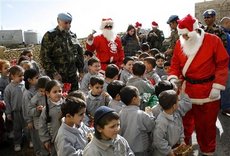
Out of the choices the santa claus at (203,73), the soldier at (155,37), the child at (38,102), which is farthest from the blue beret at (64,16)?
the soldier at (155,37)

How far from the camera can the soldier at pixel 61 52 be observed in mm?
5258

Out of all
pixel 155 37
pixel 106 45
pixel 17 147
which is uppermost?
pixel 155 37

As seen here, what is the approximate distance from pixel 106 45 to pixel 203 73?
10.00 ft

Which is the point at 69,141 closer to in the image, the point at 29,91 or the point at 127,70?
the point at 29,91

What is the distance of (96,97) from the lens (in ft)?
14.9

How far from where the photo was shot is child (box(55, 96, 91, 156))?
3.12 m

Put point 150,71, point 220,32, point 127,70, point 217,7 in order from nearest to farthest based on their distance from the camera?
point 220,32 < point 150,71 < point 127,70 < point 217,7

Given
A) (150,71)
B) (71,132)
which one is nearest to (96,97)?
(71,132)

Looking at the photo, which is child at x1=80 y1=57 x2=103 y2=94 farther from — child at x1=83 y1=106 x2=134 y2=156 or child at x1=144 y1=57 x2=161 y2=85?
child at x1=83 y1=106 x2=134 y2=156

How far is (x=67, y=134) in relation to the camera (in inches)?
126

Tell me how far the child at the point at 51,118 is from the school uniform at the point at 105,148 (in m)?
1.33

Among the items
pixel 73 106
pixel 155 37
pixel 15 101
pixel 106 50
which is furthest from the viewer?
pixel 155 37

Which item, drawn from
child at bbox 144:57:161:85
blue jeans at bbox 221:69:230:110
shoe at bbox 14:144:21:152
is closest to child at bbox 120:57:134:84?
child at bbox 144:57:161:85

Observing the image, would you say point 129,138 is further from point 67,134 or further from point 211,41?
point 211,41
